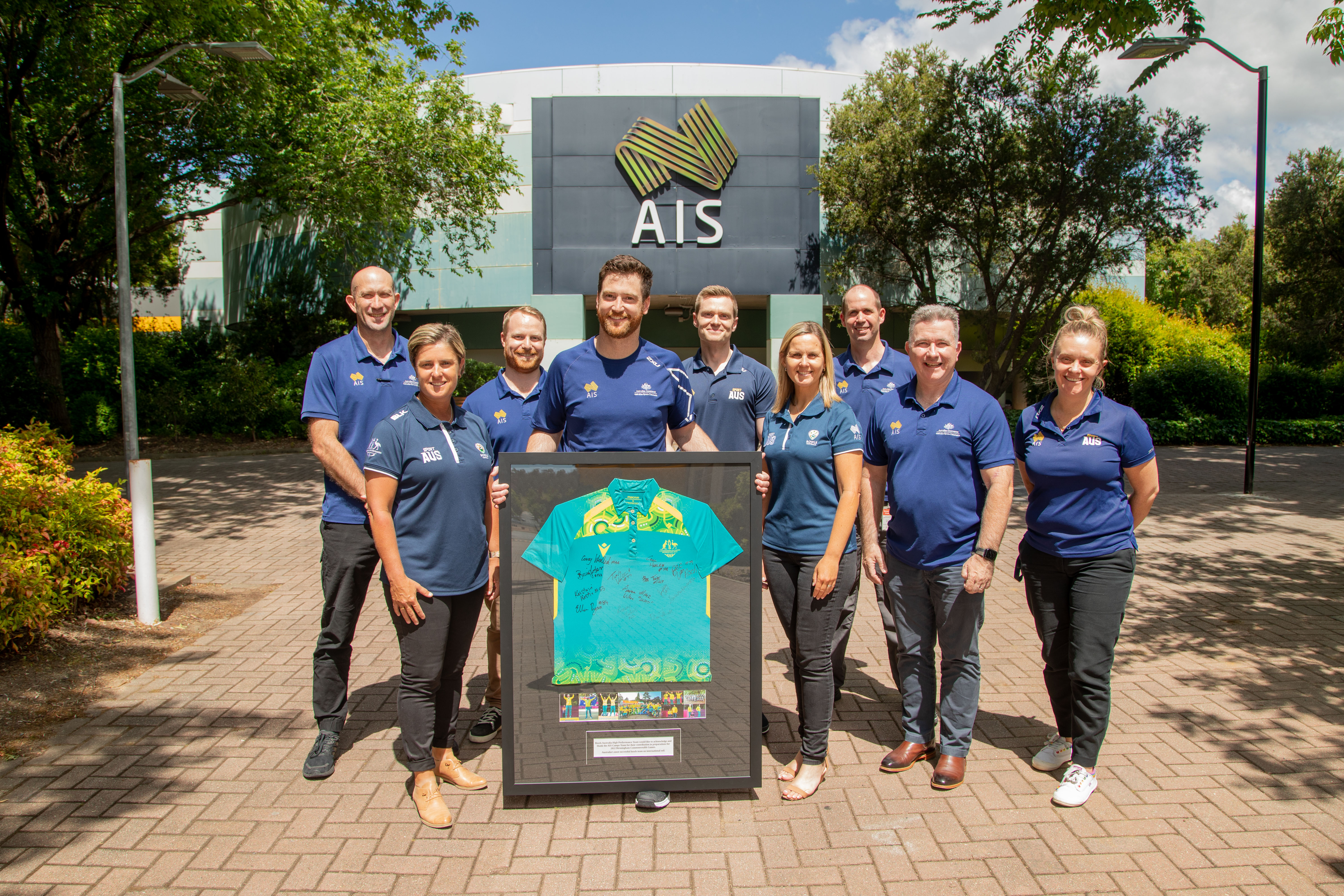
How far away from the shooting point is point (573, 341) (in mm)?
22703

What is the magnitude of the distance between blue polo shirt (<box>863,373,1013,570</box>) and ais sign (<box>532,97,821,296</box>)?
19676 mm

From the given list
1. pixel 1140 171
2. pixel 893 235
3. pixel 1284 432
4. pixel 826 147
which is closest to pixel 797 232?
pixel 826 147

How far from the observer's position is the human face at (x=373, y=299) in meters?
3.88

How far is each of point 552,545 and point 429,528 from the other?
1.60ft

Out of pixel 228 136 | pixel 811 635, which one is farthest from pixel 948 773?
pixel 228 136

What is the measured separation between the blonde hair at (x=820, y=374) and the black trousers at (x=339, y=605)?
1913mm

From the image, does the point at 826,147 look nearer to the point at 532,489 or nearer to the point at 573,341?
the point at 573,341

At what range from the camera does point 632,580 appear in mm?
3379

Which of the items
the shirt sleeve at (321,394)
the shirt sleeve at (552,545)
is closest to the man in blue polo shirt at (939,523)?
the shirt sleeve at (552,545)

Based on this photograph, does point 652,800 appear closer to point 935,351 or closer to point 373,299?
point 935,351

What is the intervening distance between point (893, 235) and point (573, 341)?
8.65m

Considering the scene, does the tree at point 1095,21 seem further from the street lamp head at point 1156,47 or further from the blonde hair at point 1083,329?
the blonde hair at point 1083,329

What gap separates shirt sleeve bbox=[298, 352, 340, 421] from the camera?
12.4 feet

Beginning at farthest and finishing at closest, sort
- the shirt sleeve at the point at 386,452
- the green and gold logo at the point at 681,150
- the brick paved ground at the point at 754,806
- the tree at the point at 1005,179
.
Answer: the green and gold logo at the point at 681,150
the tree at the point at 1005,179
the shirt sleeve at the point at 386,452
the brick paved ground at the point at 754,806
